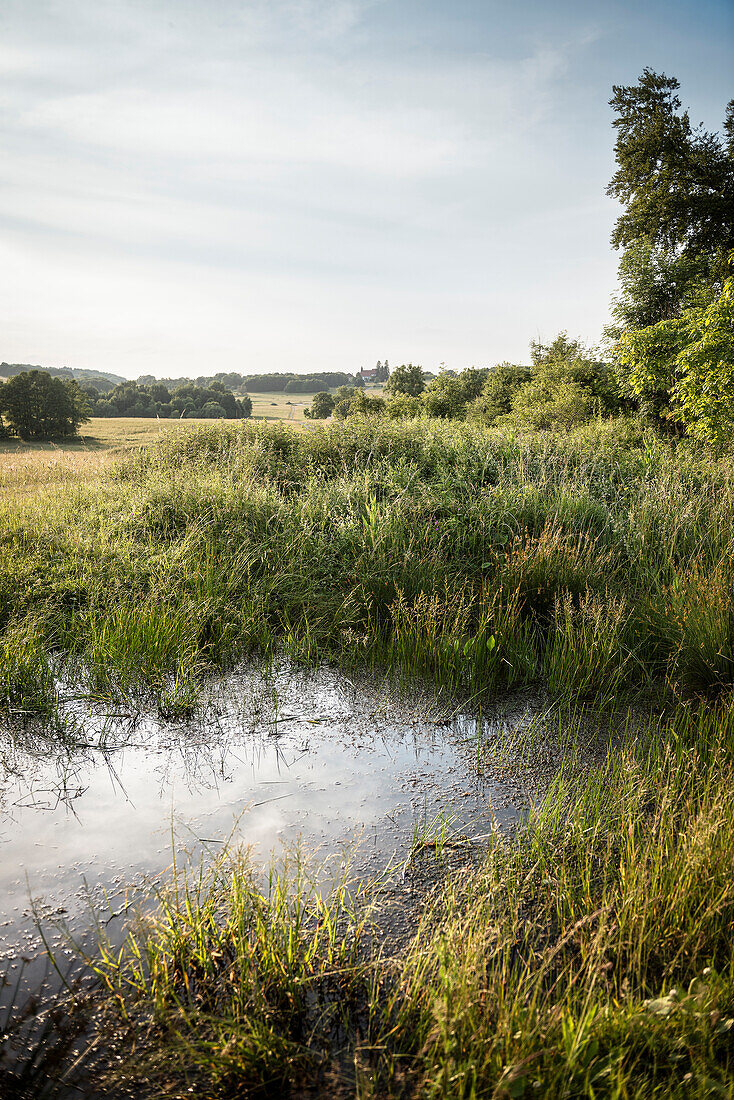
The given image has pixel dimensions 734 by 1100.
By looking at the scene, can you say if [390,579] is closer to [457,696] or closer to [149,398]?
[457,696]

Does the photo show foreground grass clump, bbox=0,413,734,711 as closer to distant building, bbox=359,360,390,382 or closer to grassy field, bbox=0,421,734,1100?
grassy field, bbox=0,421,734,1100

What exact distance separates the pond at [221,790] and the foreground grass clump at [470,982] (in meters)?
0.26

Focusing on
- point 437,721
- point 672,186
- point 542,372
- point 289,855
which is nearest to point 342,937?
point 289,855

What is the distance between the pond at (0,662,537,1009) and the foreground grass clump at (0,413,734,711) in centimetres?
Result: 41

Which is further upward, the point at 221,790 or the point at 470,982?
the point at 470,982

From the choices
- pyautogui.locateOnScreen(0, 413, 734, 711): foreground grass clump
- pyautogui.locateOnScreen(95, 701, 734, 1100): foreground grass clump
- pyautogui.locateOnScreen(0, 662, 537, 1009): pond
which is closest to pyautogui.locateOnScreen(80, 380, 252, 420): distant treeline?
pyautogui.locateOnScreen(0, 413, 734, 711): foreground grass clump

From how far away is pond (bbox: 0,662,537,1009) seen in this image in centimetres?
230

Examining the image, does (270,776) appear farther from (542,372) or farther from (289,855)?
(542,372)

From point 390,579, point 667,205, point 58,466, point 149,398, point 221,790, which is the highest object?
point 667,205

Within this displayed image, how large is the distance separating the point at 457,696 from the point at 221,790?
166cm

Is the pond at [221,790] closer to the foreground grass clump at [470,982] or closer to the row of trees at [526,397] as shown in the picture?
the foreground grass clump at [470,982]

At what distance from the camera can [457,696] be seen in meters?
3.89

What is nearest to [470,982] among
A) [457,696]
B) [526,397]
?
[457,696]

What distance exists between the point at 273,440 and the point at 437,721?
804 cm
